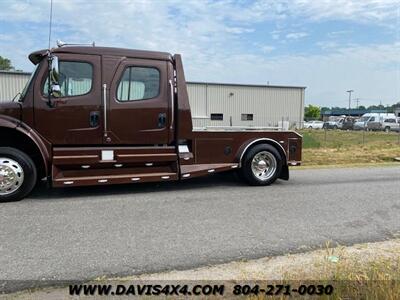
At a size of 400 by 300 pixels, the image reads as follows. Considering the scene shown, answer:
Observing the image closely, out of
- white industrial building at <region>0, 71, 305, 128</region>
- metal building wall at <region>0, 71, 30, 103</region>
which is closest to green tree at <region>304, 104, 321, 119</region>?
white industrial building at <region>0, 71, 305, 128</region>

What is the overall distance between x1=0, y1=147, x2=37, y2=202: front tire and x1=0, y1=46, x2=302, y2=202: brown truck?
0.05ft

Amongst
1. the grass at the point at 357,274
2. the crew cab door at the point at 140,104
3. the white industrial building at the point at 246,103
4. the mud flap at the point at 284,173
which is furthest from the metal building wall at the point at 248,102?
the grass at the point at 357,274

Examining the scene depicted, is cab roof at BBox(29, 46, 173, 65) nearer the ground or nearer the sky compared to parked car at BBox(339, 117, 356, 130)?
nearer the sky

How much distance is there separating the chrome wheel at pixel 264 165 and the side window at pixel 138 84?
8.13 feet

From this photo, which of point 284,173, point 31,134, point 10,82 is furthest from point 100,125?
point 10,82

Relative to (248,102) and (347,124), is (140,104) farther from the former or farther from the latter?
(347,124)

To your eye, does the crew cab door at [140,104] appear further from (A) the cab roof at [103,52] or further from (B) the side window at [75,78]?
(B) the side window at [75,78]

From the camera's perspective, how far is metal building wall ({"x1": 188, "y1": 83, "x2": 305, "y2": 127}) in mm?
40594

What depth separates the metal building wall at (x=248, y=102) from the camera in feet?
133

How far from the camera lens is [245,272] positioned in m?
4.14

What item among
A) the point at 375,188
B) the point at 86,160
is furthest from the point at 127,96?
the point at 375,188

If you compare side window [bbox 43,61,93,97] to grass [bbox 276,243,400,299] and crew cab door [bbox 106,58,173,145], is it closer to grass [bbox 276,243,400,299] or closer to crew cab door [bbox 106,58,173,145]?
crew cab door [bbox 106,58,173,145]

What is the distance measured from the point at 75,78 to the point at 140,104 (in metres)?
1.18

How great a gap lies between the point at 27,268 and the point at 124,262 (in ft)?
3.04
